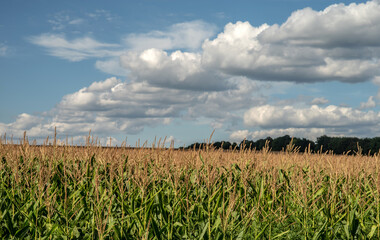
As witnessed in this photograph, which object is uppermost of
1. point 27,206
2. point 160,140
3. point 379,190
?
point 160,140

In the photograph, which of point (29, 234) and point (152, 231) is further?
point (29, 234)

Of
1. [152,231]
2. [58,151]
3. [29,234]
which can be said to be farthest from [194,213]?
[58,151]

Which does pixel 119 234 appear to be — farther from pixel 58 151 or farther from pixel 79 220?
pixel 58 151

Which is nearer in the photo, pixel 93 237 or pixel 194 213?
pixel 93 237

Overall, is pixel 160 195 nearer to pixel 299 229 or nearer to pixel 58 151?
pixel 299 229

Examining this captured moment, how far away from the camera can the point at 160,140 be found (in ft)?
27.6

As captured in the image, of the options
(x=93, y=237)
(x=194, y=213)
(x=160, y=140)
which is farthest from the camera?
(x=160, y=140)

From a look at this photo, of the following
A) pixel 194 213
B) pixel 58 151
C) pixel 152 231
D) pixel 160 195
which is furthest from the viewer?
pixel 58 151

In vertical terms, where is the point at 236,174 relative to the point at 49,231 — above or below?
above

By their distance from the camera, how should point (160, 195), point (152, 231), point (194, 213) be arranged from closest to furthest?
point (152, 231) → point (160, 195) → point (194, 213)

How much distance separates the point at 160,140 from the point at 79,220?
2.92 m

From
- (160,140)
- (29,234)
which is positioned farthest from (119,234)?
(160,140)

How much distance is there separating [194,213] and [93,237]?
6.25 ft

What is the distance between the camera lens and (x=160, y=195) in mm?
5773
